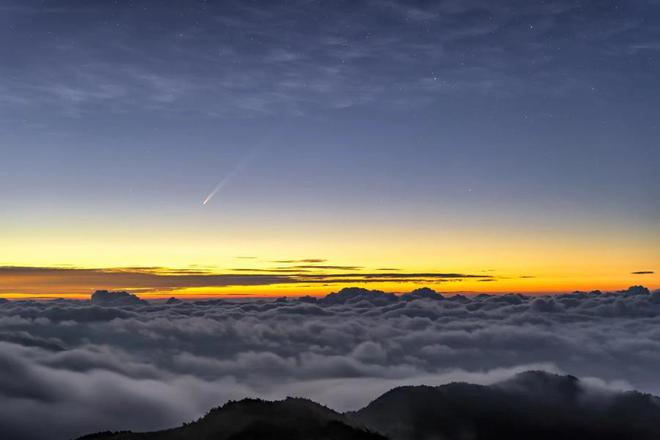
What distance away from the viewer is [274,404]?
180 metres

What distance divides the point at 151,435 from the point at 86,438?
105 feet

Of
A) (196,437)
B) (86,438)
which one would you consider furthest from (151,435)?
(86,438)

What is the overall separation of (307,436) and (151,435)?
136 feet

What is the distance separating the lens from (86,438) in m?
174

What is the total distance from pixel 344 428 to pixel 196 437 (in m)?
48.2

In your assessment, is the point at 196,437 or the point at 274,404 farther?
the point at 274,404

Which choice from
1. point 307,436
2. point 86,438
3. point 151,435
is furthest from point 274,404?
point 86,438

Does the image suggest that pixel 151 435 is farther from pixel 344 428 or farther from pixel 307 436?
pixel 344 428

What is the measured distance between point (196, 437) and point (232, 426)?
9749 millimetres

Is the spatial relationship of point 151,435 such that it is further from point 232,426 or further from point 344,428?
point 344,428

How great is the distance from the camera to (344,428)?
600 feet

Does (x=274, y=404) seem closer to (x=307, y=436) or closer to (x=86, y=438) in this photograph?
(x=307, y=436)

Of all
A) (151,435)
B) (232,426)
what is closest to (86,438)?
(151,435)

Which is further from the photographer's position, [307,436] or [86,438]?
[86,438]
